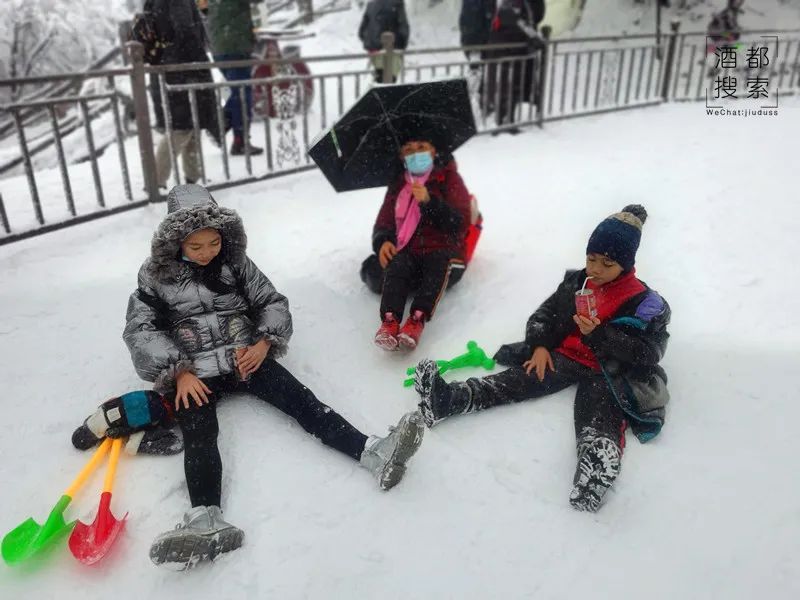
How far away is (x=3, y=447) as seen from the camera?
2531mm

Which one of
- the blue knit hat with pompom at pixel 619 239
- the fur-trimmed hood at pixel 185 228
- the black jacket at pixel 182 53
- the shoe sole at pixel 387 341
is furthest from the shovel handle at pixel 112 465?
the black jacket at pixel 182 53

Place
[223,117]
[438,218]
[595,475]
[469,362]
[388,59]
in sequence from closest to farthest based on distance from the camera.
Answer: [595,475]
[469,362]
[438,218]
[223,117]
[388,59]

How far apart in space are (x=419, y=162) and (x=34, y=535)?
253 centimetres

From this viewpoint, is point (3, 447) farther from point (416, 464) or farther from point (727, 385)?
point (727, 385)

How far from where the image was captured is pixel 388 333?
3.04 m

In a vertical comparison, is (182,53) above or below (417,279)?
above

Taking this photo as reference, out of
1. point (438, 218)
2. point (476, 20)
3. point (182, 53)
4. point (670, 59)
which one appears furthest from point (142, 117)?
point (670, 59)

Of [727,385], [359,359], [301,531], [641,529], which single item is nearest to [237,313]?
[359,359]

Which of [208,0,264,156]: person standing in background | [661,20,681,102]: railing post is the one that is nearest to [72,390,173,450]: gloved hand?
[208,0,264,156]: person standing in background

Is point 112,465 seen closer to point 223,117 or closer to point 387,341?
point 387,341

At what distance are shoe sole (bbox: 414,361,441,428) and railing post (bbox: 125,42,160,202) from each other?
337 cm

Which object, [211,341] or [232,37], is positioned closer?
[211,341]

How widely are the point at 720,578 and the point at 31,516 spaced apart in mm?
2420

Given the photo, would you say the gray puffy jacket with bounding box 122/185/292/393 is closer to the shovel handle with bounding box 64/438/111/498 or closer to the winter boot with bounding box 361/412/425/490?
the shovel handle with bounding box 64/438/111/498
